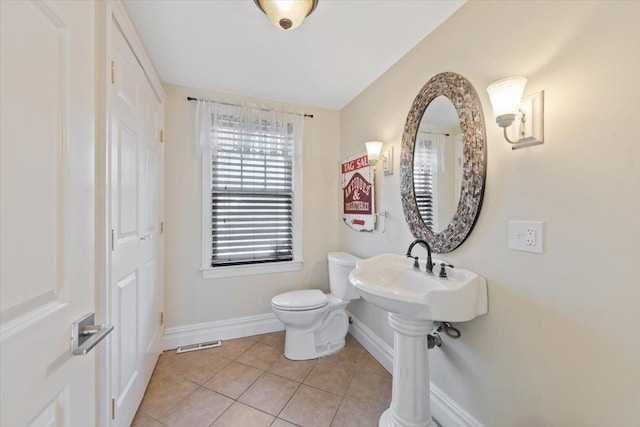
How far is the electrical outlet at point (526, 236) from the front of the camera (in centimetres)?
106

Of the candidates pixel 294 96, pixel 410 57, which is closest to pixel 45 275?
pixel 410 57

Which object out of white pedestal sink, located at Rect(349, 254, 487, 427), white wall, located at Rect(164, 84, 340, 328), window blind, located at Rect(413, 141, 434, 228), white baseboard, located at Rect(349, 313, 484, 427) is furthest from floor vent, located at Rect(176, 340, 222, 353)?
window blind, located at Rect(413, 141, 434, 228)

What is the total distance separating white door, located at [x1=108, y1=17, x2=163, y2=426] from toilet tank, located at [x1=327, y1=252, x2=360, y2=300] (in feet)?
4.72

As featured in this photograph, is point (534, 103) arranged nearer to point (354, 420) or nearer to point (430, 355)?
point (430, 355)

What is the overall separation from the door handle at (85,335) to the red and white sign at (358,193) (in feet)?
6.01

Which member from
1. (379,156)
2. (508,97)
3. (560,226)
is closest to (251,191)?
(379,156)

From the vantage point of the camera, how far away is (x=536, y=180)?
108 centimetres

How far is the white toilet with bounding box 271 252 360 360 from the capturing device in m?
2.08

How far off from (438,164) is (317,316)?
1.46 metres

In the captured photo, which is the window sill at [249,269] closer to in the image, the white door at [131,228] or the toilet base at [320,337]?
the white door at [131,228]

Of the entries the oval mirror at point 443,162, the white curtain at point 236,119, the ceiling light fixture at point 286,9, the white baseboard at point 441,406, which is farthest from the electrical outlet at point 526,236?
the white curtain at point 236,119

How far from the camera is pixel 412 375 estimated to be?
137 centimetres

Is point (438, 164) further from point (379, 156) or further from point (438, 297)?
point (438, 297)

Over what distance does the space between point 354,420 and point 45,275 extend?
1.66 m
